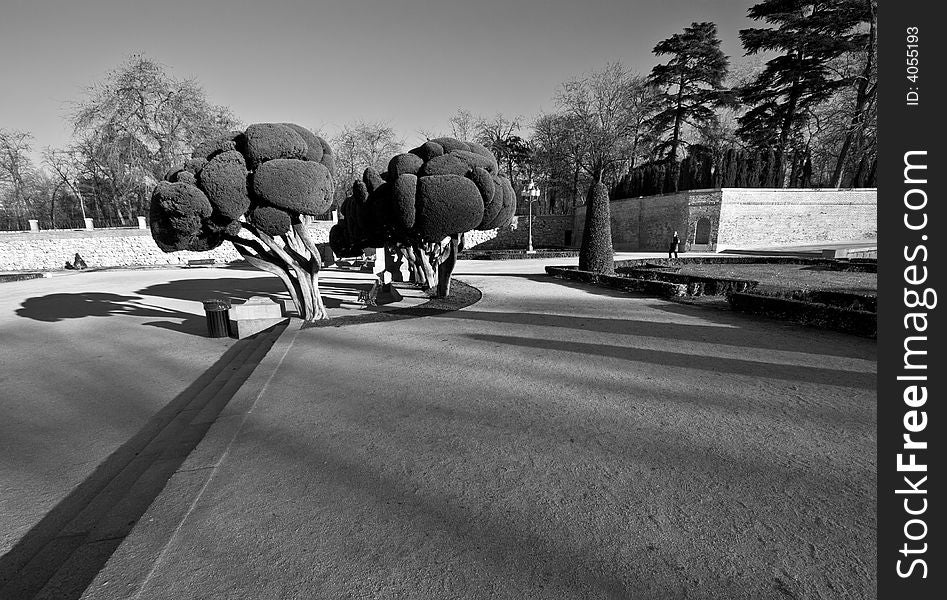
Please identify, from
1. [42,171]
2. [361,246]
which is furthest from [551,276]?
[42,171]

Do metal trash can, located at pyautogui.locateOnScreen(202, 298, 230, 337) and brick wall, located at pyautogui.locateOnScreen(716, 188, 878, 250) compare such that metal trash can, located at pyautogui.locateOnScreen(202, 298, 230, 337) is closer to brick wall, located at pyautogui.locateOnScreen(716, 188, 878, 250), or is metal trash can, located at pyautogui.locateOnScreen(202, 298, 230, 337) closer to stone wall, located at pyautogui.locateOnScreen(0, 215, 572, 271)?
stone wall, located at pyautogui.locateOnScreen(0, 215, 572, 271)

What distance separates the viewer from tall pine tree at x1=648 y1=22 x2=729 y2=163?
34.2 meters

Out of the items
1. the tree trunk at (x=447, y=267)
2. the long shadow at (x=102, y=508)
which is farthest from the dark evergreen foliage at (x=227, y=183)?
the tree trunk at (x=447, y=267)

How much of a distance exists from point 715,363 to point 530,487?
3.65 metres

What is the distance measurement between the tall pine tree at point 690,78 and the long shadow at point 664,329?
32.9m

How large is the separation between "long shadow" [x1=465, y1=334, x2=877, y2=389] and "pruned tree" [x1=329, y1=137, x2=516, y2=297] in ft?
11.6

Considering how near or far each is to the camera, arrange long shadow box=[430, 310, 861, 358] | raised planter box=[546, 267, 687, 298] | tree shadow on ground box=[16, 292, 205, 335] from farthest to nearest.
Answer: raised planter box=[546, 267, 687, 298]
tree shadow on ground box=[16, 292, 205, 335]
long shadow box=[430, 310, 861, 358]

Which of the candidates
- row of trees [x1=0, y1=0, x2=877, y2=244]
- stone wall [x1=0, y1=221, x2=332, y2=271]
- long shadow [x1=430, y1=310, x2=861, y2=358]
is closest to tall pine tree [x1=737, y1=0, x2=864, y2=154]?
row of trees [x1=0, y1=0, x2=877, y2=244]

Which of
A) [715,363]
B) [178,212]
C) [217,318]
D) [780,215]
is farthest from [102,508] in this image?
[780,215]

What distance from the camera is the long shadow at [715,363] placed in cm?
435

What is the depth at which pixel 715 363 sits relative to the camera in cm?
498

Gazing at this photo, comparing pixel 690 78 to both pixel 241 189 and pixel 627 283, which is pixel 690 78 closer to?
pixel 627 283

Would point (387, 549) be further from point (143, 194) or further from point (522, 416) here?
point (143, 194)

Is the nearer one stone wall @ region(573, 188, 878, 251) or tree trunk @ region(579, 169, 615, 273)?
tree trunk @ region(579, 169, 615, 273)
